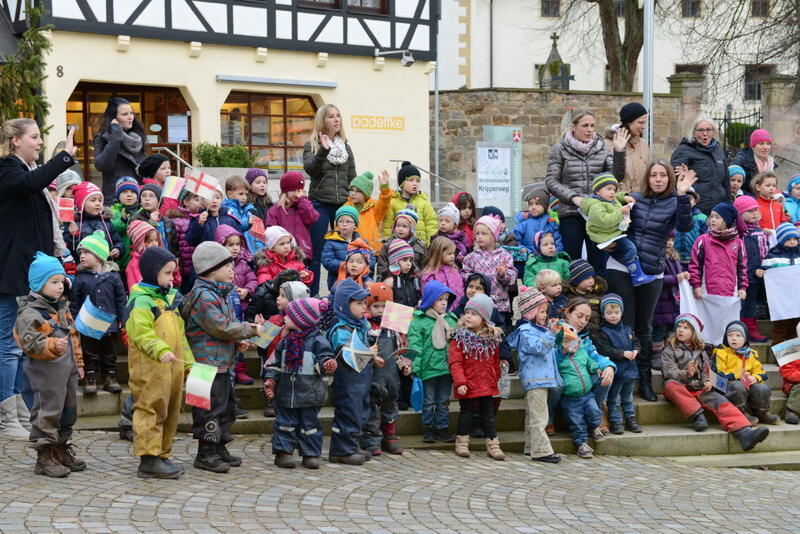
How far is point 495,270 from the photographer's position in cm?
1029

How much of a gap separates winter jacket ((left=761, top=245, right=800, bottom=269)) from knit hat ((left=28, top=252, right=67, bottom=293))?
7.45 m

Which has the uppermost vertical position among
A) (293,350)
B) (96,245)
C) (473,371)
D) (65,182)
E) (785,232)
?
(65,182)

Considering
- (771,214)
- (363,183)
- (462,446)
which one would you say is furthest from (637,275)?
(771,214)

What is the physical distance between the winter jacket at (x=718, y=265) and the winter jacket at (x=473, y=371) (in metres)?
2.94

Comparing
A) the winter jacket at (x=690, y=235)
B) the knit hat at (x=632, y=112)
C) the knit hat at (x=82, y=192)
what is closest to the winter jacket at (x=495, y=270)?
the knit hat at (x=632, y=112)

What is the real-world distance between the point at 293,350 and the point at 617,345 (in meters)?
3.13

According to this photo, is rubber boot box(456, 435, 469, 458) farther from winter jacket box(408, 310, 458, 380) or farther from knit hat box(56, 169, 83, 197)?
knit hat box(56, 169, 83, 197)

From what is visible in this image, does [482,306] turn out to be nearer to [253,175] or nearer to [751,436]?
[751,436]

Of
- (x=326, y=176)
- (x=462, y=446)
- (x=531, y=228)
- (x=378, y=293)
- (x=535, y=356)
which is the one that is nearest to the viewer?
(x=462, y=446)

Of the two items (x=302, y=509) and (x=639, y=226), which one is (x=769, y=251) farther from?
(x=302, y=509)

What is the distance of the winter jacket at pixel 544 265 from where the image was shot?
10.2m

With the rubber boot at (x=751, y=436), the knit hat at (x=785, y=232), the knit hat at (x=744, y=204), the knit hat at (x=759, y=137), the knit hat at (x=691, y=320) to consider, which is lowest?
the rubber boot at (x=751, y=436)

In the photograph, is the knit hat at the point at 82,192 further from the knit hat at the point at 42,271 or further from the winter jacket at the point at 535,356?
the winter jacket at the point at 535,356

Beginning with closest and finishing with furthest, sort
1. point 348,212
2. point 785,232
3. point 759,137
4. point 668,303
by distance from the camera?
1. point 348,212
2. point 668,303
3. point 785,232
4. point 759,137
